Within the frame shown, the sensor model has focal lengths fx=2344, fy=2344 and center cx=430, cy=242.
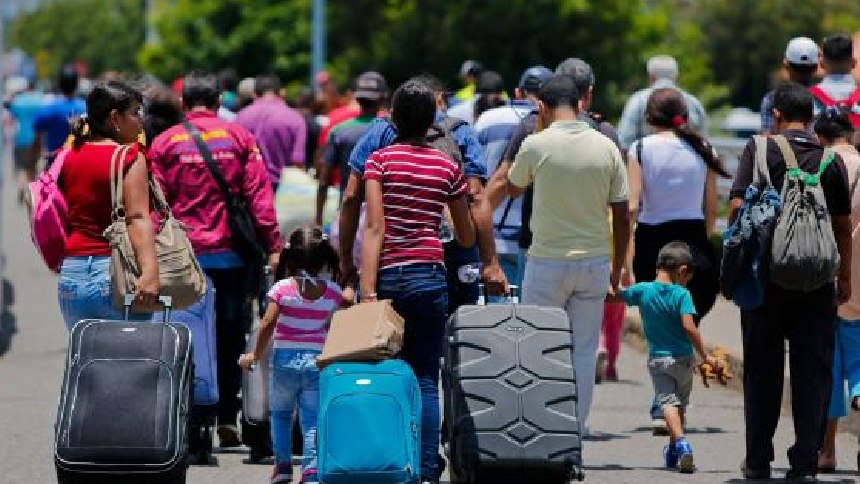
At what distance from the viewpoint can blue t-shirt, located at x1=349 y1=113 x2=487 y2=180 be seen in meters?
9.89

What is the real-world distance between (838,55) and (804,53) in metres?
0.70

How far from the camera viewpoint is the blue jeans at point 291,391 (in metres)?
10.1

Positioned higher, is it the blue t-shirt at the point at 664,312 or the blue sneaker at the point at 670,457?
the blue t-shirt at the point at 664,312

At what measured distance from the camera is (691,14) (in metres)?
77.6

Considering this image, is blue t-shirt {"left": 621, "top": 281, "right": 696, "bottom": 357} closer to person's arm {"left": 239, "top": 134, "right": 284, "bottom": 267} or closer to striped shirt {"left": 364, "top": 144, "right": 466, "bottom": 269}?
person's arm {"left": 239, "top": 134, "right": 284, "bottom": 267}

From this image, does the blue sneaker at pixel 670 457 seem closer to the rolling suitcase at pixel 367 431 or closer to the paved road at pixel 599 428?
the paved road at pixel 599 428

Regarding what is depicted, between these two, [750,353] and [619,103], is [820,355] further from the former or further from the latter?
[619,103]

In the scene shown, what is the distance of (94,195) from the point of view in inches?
385

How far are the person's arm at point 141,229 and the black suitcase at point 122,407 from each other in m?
0.34

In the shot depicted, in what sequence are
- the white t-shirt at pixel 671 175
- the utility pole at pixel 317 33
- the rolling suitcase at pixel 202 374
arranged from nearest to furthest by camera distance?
the rolling suitcase at pixel 202 374
the white t-shirt at pixel 671 175
the utility pole at pixel 317 33

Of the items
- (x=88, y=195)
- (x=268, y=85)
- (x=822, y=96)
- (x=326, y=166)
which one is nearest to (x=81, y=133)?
(x=88, y=195)

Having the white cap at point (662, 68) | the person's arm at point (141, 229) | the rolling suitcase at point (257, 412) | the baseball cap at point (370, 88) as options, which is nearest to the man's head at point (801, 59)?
the white cap at point (662, 68)

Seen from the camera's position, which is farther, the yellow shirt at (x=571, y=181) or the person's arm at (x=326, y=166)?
the person's arm at (x=326, y=166)

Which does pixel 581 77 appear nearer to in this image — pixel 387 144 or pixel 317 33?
pixel 387 144
